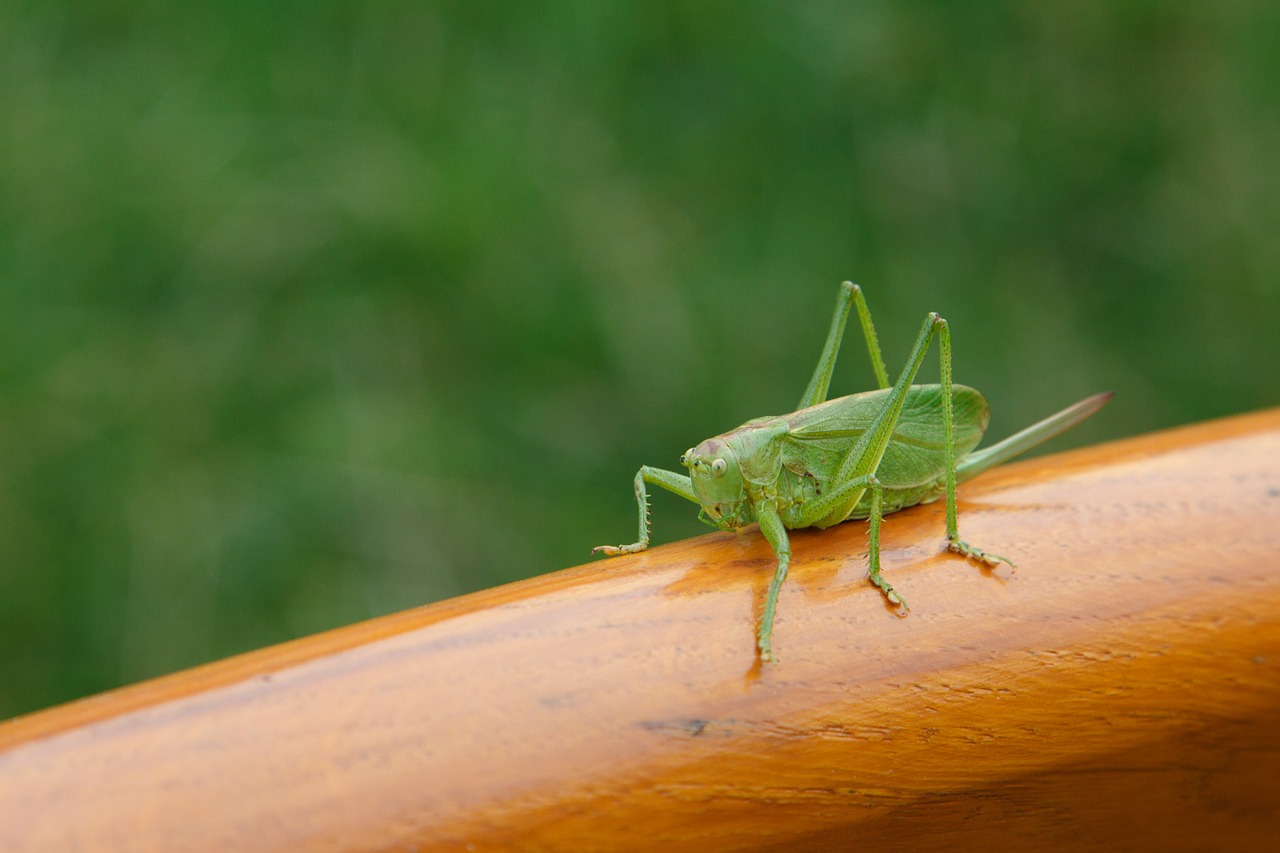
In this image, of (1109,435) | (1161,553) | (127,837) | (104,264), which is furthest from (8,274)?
(1109,435)

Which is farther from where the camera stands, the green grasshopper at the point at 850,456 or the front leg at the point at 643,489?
the front leg at the point at 643,489

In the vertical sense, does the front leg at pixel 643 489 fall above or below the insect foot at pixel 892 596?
below

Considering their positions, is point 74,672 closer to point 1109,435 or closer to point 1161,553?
point 1161,553

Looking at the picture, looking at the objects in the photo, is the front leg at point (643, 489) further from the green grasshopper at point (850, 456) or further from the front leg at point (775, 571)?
the front leg at point (775, 571)

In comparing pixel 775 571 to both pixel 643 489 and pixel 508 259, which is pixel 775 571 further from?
pixel 508 259

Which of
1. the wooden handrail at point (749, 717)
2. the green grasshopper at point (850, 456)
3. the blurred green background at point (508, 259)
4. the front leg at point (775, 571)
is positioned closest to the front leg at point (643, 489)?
the green grasshopper at point (850, 456)

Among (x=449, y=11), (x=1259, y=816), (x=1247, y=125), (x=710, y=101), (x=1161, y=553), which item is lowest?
(x=1259, y=816)

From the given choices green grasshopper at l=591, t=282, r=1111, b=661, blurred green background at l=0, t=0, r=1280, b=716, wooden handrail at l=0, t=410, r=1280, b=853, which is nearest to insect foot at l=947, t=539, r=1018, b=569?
wooden handrail at l=0, t=410, r=1280, b=853
